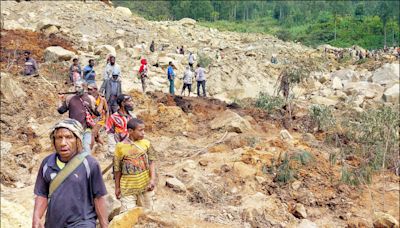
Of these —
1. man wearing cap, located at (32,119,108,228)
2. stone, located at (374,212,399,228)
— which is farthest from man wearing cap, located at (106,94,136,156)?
stone, located at (374,212,399,228)

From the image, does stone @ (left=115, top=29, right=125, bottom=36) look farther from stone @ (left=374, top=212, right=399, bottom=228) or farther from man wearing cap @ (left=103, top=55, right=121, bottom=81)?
stone @ (left=374, top=212, right=399, bottom=228)

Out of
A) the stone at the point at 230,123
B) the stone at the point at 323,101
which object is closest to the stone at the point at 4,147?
the stone at the point at 230,123

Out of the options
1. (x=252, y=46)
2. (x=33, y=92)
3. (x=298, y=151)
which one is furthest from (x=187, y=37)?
(x=298, y=151)

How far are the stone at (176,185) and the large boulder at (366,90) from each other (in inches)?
440

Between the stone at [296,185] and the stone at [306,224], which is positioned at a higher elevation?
the stone at [296,185]

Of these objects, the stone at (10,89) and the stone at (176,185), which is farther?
the stone at (10,89)

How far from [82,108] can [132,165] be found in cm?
149

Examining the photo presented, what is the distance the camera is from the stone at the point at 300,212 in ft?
20.1

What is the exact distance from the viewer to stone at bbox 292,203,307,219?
6125 millimetres

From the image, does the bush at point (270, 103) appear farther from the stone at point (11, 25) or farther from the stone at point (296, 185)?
the stone at point (11, 25)

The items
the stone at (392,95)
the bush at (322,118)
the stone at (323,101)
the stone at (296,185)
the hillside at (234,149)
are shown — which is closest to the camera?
the hillside at (234,149)

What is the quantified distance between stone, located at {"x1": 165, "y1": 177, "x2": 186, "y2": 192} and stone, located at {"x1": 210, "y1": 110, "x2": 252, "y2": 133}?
3074 millimetres

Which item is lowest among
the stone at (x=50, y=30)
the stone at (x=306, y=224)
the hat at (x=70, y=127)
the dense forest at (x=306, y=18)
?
the stone at (x=306, y=224)

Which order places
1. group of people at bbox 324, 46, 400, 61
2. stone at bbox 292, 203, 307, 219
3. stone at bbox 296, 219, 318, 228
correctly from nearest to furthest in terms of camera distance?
stone at bbox 296, 219, 318, 228 < stone at bbox 292, 203, 307, 219 < group of people at bbox 324, 46, 400, 61
